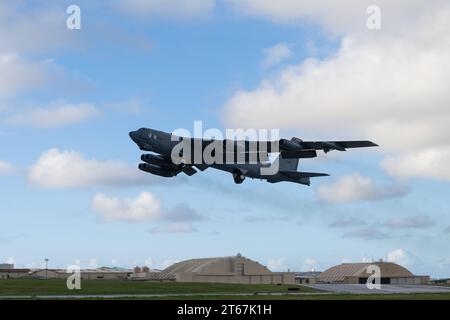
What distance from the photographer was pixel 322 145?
198 feet

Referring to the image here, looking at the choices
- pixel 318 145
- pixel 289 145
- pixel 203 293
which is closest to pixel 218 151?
pixel 289 145

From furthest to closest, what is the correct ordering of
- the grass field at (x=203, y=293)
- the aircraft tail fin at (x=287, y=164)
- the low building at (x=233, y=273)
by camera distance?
the low building at (x=233, y=273) → the aircraft tail fin at (x=287, y=164) → the grass field at (x=203, y=293)

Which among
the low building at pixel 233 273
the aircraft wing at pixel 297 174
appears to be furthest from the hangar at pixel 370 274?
the aircraft wing at pixel 297 174

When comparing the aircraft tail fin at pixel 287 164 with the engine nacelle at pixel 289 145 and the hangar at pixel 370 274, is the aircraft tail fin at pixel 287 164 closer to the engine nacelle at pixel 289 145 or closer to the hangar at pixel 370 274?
the engine nacelle at pixel 289 145

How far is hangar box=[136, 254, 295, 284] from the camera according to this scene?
6241 inches

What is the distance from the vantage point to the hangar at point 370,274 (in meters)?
172

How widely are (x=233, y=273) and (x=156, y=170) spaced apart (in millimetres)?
101900

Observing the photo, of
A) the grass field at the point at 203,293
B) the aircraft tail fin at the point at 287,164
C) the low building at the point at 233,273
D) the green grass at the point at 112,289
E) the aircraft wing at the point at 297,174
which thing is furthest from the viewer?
the low building at the point at 233,273

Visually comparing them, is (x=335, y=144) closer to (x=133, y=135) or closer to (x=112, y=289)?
(x=133, y=135)
